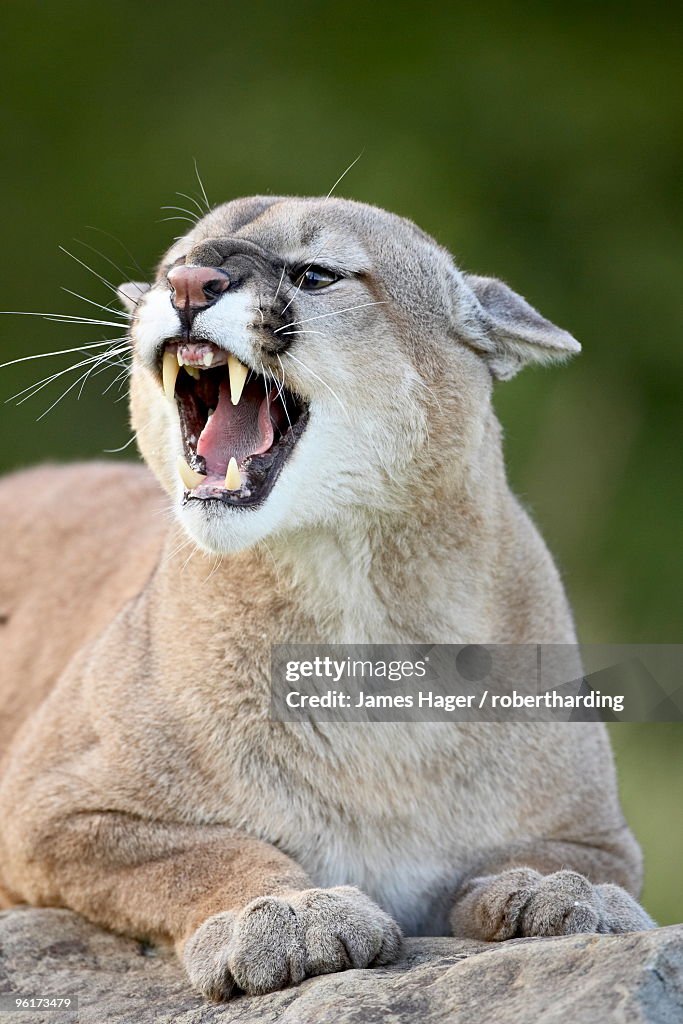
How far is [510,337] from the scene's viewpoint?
19.3ft

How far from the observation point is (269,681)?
18.0ft

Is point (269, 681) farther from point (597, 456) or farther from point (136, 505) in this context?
point (597, 456)

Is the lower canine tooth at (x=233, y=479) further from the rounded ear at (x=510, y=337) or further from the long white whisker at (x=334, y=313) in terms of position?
the rounded ear at (x=510, y=337)

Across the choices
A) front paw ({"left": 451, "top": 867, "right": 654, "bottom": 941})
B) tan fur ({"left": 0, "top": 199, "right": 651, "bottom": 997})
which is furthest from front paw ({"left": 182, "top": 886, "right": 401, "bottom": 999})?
front paw ({"left": 451, "top": 867, "right": 654, "bottom": 941})

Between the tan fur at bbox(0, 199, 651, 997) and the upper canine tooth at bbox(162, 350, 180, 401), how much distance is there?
0.06 meters

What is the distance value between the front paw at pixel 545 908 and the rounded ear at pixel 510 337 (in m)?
2.06

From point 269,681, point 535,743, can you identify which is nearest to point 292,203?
point 269,681

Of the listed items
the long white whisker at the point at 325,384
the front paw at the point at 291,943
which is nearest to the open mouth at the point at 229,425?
the long white whisker at the point at 325,384

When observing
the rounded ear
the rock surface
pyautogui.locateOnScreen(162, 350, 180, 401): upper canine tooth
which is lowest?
the rock surface

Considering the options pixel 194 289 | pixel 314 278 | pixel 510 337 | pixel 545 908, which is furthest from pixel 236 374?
pixel 545 908

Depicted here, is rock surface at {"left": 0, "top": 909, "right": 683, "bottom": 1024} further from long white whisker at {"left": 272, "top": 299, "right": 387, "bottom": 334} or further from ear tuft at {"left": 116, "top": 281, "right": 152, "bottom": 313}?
ear tuft at {"left": 116, "top": 281, "right": 152, "bottom": 313}

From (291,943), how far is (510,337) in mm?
2606

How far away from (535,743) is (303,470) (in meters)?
1.48
